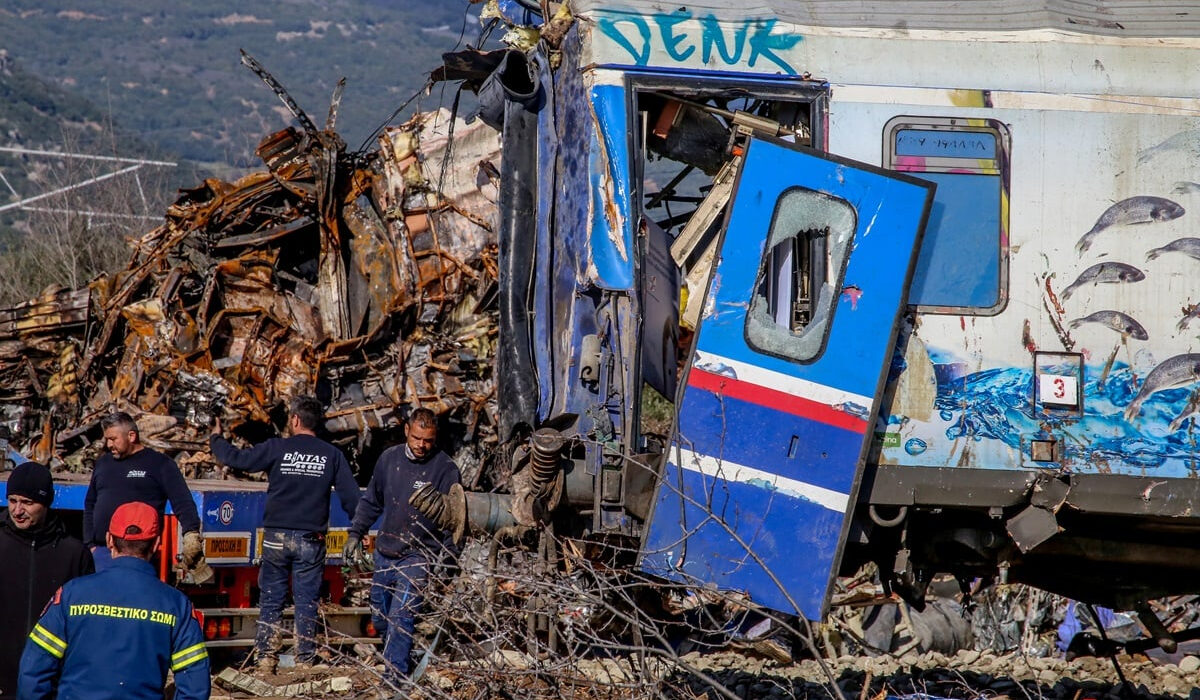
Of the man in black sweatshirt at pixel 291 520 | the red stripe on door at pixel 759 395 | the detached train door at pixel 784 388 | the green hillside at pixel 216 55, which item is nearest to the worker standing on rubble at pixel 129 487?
the man in black sweatshirt at pixel 291 520

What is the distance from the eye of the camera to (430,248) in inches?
479

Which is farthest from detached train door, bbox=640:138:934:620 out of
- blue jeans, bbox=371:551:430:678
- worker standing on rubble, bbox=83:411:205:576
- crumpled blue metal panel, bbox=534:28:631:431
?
worker standing on rubble, bbox=83:411:205:576

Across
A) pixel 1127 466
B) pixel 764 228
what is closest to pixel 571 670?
pixel 764 228

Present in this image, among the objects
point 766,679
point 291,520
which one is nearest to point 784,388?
point 766,679

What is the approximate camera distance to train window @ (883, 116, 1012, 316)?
620 centimetres

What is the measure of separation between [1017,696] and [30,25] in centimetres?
12395

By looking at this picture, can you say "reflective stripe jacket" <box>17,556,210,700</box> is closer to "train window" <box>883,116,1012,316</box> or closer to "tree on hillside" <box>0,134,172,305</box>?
"train window" <box>883,116,1012,316</box>

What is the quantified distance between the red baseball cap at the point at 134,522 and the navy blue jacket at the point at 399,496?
118 inches

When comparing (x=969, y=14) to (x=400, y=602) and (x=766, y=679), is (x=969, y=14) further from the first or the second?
(x=400, y=602)

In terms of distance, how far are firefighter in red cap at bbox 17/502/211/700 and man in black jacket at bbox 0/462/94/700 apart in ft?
3.24

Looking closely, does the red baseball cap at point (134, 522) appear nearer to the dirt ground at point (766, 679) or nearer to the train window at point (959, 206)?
the dirt ground at point (766, 679)

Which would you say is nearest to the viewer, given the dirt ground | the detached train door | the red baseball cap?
the red baseball cap

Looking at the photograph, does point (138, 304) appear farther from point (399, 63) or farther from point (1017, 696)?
point (399, 63)

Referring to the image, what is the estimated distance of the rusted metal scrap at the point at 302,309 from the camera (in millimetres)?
11688
